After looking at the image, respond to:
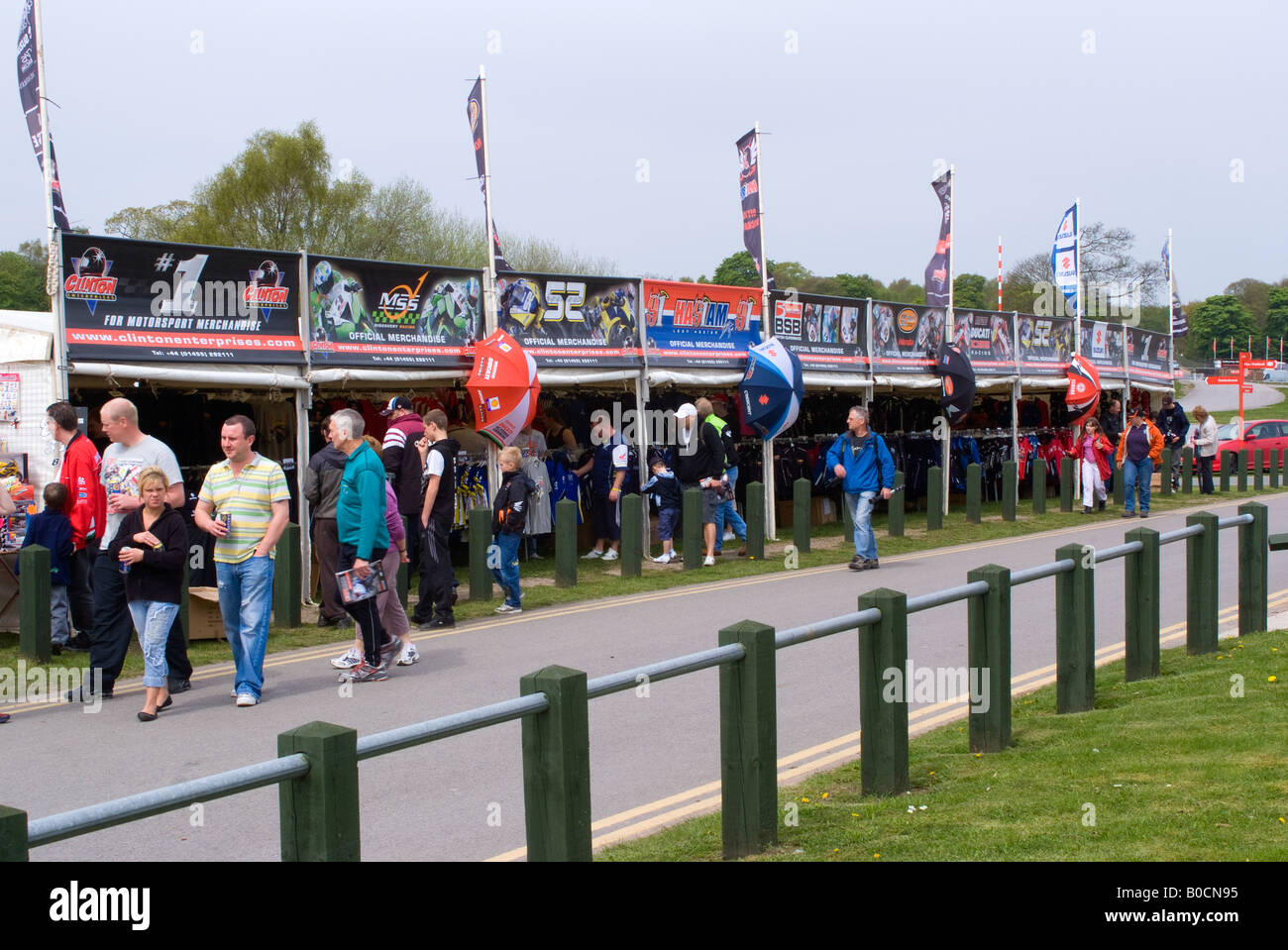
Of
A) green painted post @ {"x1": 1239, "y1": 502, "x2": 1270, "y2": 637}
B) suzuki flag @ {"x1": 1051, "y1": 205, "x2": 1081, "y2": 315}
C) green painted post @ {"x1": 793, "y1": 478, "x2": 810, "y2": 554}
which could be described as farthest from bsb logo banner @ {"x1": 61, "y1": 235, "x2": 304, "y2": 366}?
suzuki flag @ {"x1": 1051, "y1": 205, "x2": 1081, "y2": 315}

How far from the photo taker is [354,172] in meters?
47.0

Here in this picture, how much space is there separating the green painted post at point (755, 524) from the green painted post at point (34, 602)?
29.5 feet

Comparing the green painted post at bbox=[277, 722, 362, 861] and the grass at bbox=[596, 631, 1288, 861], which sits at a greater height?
the green painted post at bbox=[277, 722, 362, 861]

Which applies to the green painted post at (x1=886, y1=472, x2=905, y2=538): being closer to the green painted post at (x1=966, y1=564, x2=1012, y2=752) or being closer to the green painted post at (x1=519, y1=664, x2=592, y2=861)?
the green painted post at (x1=966, y1=564, x2=1012, y2=752)

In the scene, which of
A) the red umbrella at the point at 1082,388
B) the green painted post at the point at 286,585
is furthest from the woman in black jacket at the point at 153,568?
the red umbrella at the point at 1082,388

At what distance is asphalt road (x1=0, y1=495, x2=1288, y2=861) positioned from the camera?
6184 mm

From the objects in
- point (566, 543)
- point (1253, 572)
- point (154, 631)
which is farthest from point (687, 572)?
point (154, 631)

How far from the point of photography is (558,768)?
454 centimetres

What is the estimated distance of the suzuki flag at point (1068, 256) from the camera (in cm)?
2778

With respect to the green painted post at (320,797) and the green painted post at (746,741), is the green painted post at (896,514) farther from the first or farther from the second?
the green painted post at (320,797)

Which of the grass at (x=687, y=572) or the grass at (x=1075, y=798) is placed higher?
the grass at (x=1075, y=798)

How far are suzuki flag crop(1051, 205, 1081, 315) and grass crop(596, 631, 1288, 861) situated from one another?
2105 cm

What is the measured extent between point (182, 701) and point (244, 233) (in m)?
37.8
